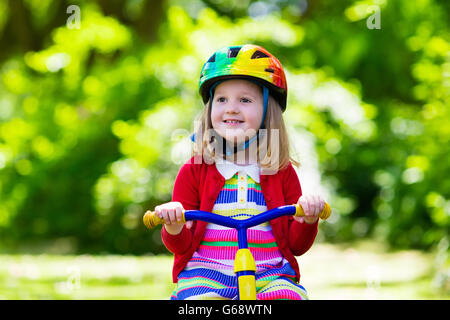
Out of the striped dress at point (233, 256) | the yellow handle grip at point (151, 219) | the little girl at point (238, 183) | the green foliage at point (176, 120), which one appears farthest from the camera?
the green foliage at point (176, 120)

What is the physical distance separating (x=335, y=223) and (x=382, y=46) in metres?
2.66

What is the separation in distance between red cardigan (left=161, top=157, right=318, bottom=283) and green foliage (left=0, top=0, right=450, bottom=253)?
3847mm

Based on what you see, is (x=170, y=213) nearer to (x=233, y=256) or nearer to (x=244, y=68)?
(x=233, y=256)

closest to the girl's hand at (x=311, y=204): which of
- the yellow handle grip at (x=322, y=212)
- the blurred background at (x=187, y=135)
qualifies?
the yellow handle grip at (x=322, y=212)

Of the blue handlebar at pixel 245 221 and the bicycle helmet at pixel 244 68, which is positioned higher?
the bicycle helmet at pixel 244 68

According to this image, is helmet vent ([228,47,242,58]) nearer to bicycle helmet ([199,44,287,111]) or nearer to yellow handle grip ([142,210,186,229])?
bicycle helmet ([199,44,287,111])

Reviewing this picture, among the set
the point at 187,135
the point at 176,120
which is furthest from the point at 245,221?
the point at 176,120

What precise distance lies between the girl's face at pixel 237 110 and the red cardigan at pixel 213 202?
202 mm

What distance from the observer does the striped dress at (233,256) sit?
2.87m

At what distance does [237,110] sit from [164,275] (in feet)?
11.9

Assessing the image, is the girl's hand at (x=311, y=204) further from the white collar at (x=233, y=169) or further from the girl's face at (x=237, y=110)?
the girl's face at (x=237, y=110)

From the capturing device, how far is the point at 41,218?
9039 mm
